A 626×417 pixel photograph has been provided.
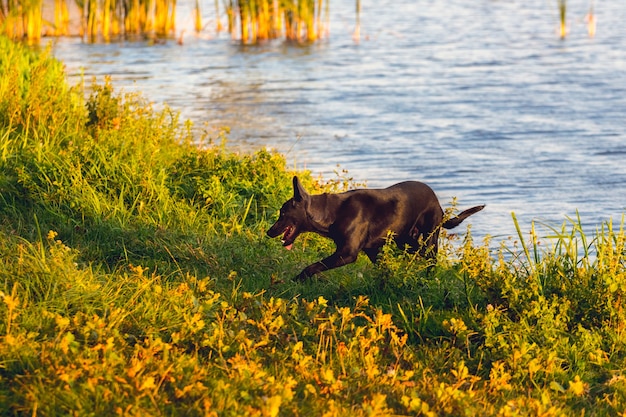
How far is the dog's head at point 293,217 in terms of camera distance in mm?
6148

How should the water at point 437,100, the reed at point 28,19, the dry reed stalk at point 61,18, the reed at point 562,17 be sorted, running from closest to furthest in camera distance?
the water at point 437,100, the reed at point 28,19, the reed at point 562,17, the dry reed stalk at point 61,18

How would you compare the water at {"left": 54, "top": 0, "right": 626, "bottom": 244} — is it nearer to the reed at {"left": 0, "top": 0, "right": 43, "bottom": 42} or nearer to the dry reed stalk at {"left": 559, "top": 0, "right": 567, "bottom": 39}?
the dry reed stalk at {"left": 559, "top": 0, "right": 567, "bottom": 39}

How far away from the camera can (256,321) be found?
5297 mm

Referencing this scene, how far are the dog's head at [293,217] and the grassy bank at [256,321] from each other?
0.25 metres

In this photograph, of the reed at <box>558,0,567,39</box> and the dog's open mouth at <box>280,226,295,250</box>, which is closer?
the dog's open mouth at <box>280,226,295,250</box>

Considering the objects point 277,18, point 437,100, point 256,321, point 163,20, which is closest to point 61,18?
point 163,20

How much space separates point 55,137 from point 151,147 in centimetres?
76

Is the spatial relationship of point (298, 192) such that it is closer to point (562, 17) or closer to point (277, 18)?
point (277, 18)

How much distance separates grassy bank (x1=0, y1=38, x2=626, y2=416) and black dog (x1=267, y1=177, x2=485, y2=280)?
0.56 feet

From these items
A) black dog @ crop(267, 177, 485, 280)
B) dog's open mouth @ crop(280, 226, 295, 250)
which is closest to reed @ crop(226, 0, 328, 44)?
black dog @ crop(267, 177, 485, 280)

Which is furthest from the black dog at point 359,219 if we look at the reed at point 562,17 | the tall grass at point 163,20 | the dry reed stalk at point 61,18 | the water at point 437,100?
the dry reed stalk at point 61,18

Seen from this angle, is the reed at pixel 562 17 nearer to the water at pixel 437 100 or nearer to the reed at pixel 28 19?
the water at pixel 437 100

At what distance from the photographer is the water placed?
1082cm

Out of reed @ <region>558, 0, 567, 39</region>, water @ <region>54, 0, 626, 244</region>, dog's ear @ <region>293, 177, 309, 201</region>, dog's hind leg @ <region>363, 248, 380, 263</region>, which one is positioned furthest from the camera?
reed @ <region>558, 0, 567, 39</region>
